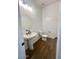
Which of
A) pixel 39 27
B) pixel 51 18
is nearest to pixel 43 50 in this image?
pixel 39 27

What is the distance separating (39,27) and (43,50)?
0.59 metres

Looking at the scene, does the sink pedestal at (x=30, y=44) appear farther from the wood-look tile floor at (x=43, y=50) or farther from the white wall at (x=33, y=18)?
the white wall at (x=33, y=18)

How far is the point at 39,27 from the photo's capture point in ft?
7.95

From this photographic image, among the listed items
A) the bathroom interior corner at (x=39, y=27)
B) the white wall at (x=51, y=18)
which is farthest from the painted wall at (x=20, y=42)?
the white wall at (x=51, y=18)

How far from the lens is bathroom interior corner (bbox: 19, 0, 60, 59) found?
7.28 feet

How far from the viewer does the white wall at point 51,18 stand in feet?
7.04

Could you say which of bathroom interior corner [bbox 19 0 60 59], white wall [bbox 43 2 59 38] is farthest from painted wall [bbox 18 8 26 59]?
white wall [bbox 43 2 59 38]

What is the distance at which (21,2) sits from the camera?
2.20 metres

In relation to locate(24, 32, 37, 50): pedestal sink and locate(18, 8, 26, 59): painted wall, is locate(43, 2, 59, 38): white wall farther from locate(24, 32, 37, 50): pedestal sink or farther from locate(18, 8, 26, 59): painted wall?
locate(18, 8, 26, 59): painted wall

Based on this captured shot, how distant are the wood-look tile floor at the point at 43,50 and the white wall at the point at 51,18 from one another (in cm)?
26
